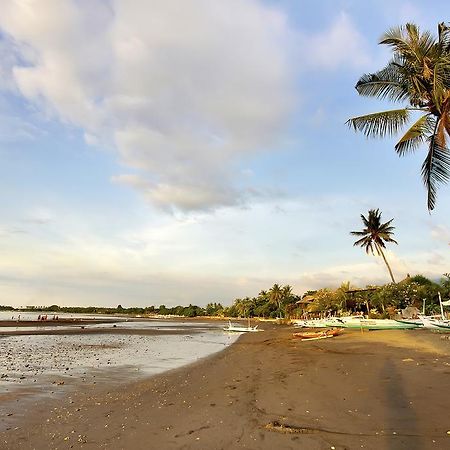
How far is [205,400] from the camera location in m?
9.75

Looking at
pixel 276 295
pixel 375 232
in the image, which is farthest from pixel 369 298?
pixel 276 295

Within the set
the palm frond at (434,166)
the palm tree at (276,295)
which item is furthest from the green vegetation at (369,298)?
the palm frond at (434,166)

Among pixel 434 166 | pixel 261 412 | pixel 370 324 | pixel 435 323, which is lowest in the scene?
pixel 261 412

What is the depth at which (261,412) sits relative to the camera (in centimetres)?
809

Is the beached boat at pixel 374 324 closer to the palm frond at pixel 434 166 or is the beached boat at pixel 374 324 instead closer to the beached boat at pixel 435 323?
the beached boat at pixel 435 323

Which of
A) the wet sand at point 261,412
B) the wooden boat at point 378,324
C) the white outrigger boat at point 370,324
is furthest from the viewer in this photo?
the white outrigger boat at point 370,324

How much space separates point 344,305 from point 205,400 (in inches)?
2015

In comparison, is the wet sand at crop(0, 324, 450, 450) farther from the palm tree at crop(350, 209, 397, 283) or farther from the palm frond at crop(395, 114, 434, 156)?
the palm tree at crop(350, 209, 397, 283)

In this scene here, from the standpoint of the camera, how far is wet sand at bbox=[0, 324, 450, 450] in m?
6.38

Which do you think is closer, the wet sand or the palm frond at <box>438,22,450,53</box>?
the wet sand

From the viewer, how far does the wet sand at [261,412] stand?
638 cm

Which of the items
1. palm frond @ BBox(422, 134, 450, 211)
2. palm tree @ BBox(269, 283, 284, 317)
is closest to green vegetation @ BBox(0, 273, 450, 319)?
palm tree @ BBox(269, 283, 284, 317)

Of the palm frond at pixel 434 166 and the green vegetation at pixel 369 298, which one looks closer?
the palm frond at pixel 434 166

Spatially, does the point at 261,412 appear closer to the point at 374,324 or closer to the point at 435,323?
the point at 435,323
